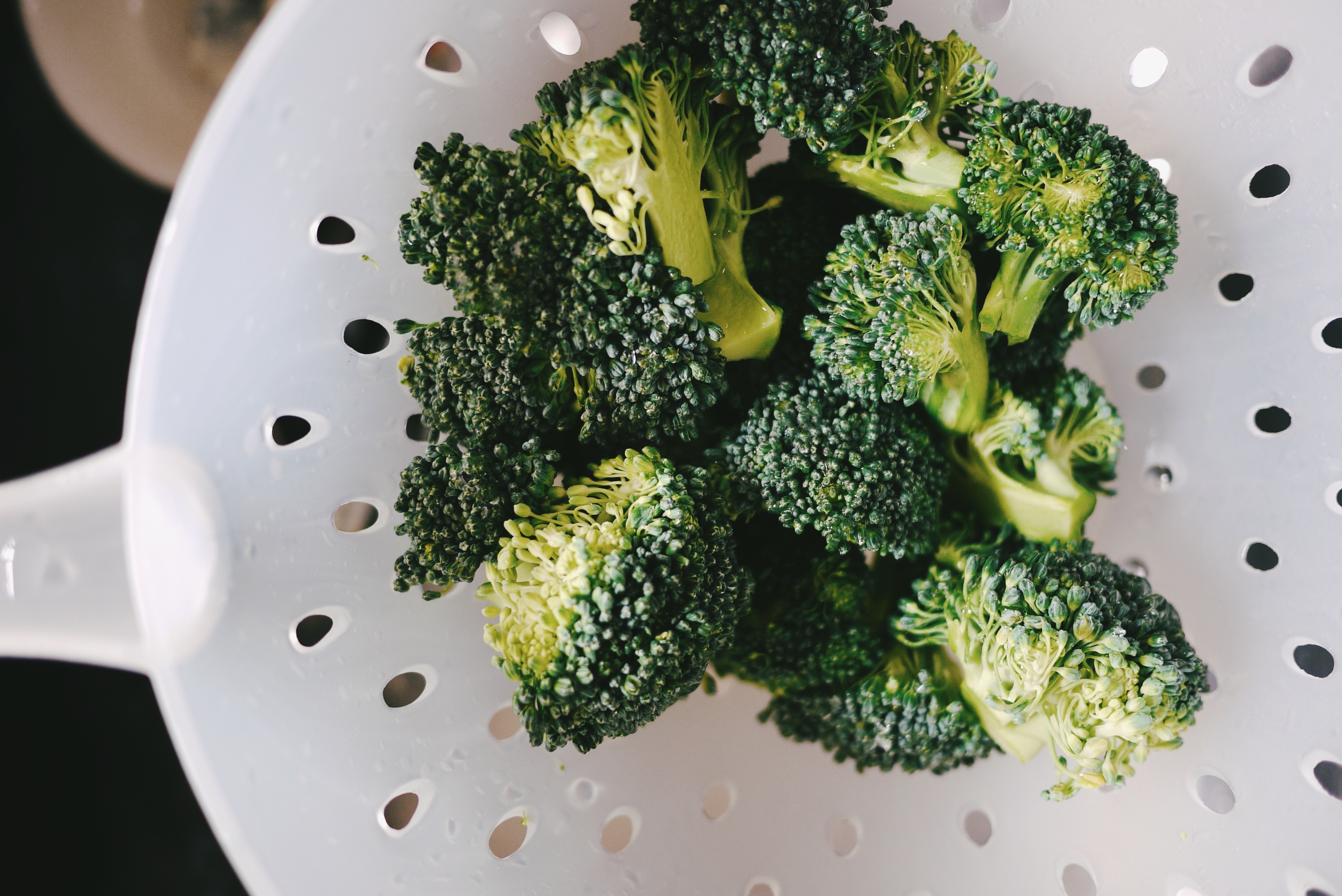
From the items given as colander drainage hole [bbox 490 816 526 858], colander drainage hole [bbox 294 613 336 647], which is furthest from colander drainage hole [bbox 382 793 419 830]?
colander drainage hole [bbox 294 613 336 647]

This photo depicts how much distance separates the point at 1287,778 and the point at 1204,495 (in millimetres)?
415

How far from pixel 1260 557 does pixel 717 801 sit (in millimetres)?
909

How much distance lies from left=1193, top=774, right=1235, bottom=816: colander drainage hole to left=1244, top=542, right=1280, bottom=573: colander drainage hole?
0.32 metres

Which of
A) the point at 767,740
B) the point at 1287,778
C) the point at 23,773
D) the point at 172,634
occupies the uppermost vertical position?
the point at 1287,778

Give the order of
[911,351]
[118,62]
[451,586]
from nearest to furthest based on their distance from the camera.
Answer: [911,351], [451,586], [118,62]

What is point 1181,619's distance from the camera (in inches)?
52.5

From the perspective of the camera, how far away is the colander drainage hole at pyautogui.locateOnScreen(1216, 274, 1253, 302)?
120 cm

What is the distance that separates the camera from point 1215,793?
48.9 inches

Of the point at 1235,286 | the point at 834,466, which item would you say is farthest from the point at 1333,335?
the point at 834,466

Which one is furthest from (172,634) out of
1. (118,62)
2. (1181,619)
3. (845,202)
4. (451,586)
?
(1181,619)

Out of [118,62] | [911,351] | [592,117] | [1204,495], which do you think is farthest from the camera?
[118,62]

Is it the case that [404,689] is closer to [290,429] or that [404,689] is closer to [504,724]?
[504,724]

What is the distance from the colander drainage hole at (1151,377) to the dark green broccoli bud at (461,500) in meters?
0.98

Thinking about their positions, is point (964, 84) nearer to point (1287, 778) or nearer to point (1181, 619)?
point (1181, 619)
